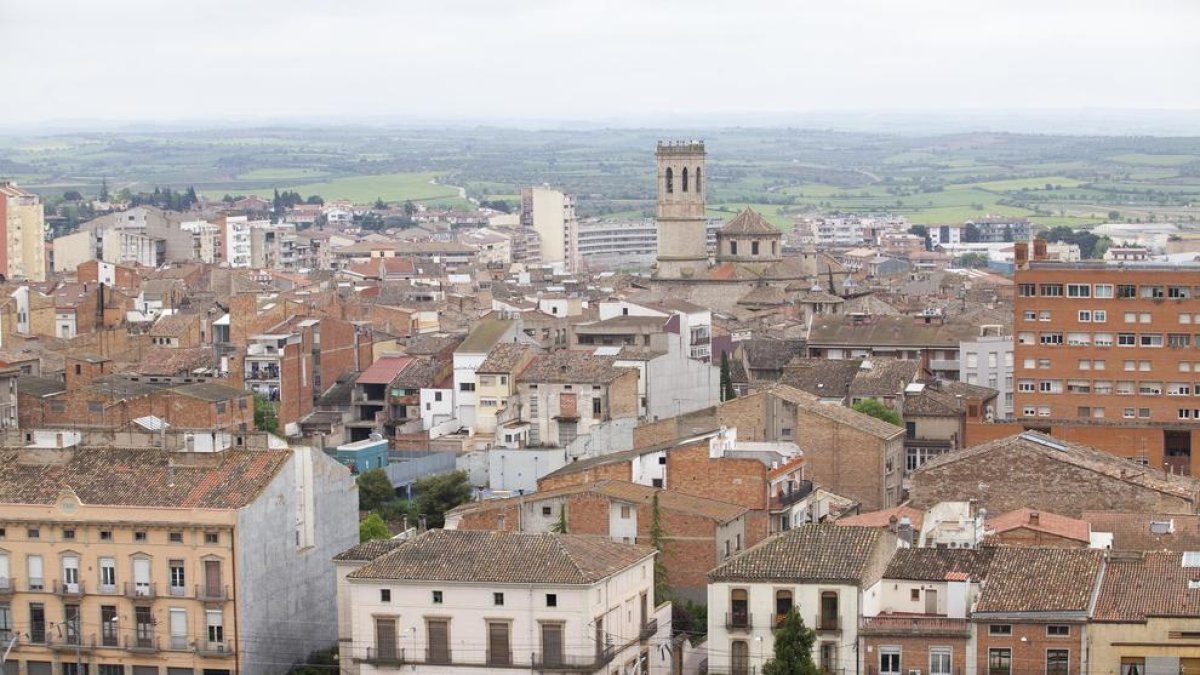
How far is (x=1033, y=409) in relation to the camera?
61.8 m

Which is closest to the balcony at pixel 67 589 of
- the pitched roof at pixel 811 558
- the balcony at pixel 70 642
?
the balcony at pixel 70 642

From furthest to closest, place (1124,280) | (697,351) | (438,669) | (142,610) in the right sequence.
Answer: (697,351)
(1124,280)
(142,610)
(438,669)

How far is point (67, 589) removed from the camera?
1586 inches

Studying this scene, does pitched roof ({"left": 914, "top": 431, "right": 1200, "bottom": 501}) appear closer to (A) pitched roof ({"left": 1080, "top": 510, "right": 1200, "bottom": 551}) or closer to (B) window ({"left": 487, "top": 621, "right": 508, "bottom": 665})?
(A) pitched roof ({"left": 1080, "top": 510, "right": 1200, "bottom": 551})

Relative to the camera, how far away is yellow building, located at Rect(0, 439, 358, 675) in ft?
131

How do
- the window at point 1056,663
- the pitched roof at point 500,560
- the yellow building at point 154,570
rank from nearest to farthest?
the window at point 1056,663
the pitched roof at point 500,560
the yellow building at point 154,570

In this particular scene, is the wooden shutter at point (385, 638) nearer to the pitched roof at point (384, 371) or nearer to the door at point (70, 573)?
the door at point (70, 573)

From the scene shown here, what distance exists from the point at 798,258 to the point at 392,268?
24.0 m

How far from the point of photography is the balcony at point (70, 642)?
4009 cm

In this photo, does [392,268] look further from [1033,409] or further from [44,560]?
[44,560]

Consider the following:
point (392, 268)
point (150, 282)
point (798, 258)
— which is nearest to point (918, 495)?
point (150, 282)

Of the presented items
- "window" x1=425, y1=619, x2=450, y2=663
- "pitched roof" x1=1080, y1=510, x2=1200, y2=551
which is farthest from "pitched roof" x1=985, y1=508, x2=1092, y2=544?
"window" x1=425, y1=619, x2=450, y2=663

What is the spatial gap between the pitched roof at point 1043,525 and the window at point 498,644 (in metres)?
8.26

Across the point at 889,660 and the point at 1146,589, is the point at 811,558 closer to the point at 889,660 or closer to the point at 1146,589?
the point at 889,660
